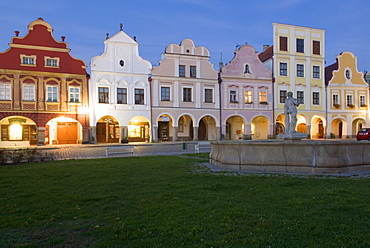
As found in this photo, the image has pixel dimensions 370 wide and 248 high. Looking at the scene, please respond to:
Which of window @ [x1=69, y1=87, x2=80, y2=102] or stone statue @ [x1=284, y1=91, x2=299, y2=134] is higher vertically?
window @ [x1=69, y1=87, x2=80, y2=102]

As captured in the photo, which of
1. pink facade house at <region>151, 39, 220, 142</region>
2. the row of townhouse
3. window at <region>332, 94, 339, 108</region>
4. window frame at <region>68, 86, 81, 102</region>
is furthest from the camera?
window at <region>332, 94, 339, 108</region>

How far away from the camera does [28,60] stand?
26.8 m

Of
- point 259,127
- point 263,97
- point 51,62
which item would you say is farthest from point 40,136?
point 259,127

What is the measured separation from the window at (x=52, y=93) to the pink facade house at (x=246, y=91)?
1782cm

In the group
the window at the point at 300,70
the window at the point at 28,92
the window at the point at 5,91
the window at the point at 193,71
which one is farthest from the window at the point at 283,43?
the window at the point at 5,91

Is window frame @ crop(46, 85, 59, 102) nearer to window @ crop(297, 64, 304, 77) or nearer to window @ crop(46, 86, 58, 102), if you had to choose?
window @ crop(46, 86, 58, 102)

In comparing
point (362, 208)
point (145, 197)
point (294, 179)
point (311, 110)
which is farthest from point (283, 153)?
point (311, 110)

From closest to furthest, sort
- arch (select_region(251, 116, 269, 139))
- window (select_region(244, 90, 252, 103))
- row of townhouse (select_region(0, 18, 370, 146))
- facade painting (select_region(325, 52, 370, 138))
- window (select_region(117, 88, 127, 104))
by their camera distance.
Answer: row of townhouse (select_region(0, 18, 370, 146)), window (select_region(117, 88, 127, 104)), window (select_region(244, 90, 252, 103)), arch (select_region(251, 116, 269, 139)), facade painting (select_region(325, 52, 370, 138))

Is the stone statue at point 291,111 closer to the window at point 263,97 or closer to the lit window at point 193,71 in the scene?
the lit window at point 193,71

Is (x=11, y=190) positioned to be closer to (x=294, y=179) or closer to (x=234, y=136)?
(x=294, y=179)

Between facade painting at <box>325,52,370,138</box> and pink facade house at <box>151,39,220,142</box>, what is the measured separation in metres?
15.9

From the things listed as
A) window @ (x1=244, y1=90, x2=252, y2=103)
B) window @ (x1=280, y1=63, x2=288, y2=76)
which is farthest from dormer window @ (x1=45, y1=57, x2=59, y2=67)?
window @ (x1=280, y1=63, x2=288, y2=76)

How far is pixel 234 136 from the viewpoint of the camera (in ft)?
120

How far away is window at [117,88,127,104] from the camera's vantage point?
97.4 feet
